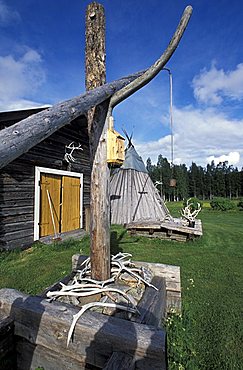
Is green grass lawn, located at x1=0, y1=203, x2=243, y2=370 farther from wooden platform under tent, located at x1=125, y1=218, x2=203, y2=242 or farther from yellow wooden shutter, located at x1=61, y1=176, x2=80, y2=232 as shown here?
yellow wooden shutter, located at x1=61, y1=176, x2=80, y2=232

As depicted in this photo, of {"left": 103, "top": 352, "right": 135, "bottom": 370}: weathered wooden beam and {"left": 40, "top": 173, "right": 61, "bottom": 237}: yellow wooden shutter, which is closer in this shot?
{"left": 103, "top": 352, "right": 135, "bottom": 370}: weathered wooden beam

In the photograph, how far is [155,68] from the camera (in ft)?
7.65

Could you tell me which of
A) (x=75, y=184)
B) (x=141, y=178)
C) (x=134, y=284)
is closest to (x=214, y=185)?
(x=141, y=178)

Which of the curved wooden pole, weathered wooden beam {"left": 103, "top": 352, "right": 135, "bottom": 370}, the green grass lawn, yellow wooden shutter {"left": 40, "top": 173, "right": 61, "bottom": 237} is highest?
the curved wooden pole

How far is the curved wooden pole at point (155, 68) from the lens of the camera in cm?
225

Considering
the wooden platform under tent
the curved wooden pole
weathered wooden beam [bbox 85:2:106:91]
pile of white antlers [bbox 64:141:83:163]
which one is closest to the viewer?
the curved wooden pole

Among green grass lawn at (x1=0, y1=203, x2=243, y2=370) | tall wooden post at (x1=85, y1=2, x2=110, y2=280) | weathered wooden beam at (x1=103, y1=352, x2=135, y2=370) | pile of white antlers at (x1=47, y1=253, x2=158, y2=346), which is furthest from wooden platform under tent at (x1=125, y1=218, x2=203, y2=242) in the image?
weathered wooden beam at (x1=103, y1=352, x2=135, y2=370)

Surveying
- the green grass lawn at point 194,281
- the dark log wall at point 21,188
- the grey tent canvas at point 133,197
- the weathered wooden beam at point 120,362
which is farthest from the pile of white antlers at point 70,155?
the weathered wooden beam at point 120,362

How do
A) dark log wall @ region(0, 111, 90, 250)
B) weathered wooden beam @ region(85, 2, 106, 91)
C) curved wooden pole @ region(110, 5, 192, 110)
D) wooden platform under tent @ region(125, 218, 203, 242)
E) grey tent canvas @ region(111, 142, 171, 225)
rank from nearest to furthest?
1. curved wooden pole @ region(110, 5, 192, 110)
2. weathered wooden beam @ region(85, 2, 106, 91)
3. dark log wall @ region(0, 111, 90, 250)
4. wooden platform under tent @ region(125, 218, 203, 242)
5. grey tent canvas @ region(111, 142, 171, 225)

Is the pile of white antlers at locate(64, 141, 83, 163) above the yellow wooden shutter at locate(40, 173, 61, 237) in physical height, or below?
above

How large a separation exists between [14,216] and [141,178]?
7.06 meters

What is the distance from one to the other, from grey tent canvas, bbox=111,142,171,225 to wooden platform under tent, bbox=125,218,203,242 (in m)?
2.15

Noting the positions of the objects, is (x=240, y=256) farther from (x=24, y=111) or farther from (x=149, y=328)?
(x=24, y=111)

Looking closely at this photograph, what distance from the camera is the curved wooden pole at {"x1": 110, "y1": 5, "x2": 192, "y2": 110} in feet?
7.38
